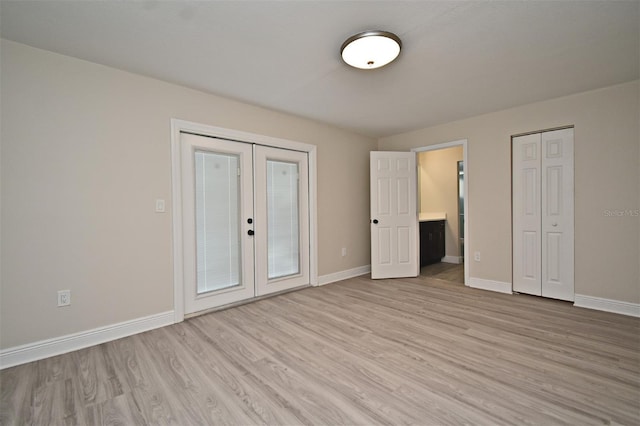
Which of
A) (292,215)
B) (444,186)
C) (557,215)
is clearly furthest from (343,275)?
(444,186)

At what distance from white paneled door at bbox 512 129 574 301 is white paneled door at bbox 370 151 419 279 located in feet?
4.64

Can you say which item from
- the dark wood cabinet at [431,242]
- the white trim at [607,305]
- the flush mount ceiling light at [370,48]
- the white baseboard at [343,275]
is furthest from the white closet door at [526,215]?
the flush mount ceiling light at [370,48]

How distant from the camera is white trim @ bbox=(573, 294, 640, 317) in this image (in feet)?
9.66

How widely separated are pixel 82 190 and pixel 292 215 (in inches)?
92.0

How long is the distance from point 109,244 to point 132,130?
108 cm

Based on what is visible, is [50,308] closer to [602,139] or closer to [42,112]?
[42,112]

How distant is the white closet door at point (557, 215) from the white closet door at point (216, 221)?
12.1 feet

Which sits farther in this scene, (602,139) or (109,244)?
(602,139)

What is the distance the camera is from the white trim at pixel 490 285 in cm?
380

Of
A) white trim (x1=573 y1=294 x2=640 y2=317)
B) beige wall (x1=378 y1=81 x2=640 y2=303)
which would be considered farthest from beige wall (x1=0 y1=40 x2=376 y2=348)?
white trim (x1=573 y1=294 x2=640 y2=317)

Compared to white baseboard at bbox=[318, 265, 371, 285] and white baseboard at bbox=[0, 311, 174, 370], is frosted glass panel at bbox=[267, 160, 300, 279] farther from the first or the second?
white baseboard at bbox=[0, 311, 174, 370]

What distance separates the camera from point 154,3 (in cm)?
178

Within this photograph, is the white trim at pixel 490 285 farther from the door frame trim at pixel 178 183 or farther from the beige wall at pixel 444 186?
the door frame trim at pixel 178 183

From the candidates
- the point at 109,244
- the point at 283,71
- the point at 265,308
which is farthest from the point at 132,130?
the point at 265,308
